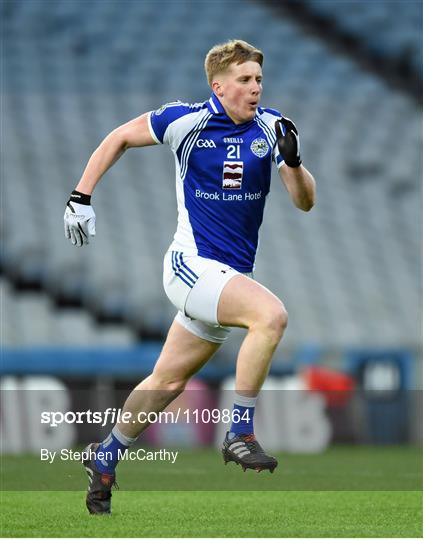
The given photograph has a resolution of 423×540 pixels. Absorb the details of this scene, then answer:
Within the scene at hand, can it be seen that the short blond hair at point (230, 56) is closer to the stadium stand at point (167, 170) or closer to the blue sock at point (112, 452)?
the blue sock at point (112, 452)

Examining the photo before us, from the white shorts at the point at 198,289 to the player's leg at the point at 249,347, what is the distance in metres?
0.05

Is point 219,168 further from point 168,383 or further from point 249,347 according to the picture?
point 168,383

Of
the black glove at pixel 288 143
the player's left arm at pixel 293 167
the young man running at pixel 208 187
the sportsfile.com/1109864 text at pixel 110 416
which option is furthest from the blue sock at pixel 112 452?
the sportsfile.com/1109864 text at pixel 110 416

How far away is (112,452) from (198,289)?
0.92 m

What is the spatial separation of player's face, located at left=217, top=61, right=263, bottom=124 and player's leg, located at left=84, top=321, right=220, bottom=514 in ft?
3.17

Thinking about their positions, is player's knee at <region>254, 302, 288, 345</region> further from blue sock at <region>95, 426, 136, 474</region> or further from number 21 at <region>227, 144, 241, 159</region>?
blue sock at <region>95, 426, 136, 474</region>

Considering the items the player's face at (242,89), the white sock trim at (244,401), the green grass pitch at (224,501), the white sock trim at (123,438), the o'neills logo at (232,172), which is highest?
the player's face at (242,89)

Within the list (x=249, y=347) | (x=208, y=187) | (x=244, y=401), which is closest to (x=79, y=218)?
(x=208, y=187)

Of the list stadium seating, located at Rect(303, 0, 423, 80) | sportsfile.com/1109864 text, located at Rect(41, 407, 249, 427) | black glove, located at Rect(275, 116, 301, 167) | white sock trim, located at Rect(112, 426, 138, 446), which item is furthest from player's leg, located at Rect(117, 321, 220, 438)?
stadium seating, located at Rect(303, 0, 423, 80)

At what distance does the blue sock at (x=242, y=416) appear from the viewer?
5473mm

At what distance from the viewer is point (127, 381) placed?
41.4 ft

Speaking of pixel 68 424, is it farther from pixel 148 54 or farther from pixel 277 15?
pixel 277 15

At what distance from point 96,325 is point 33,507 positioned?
791cm

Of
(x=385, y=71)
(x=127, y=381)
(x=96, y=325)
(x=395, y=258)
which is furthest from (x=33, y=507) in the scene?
(x=385, y=71)
